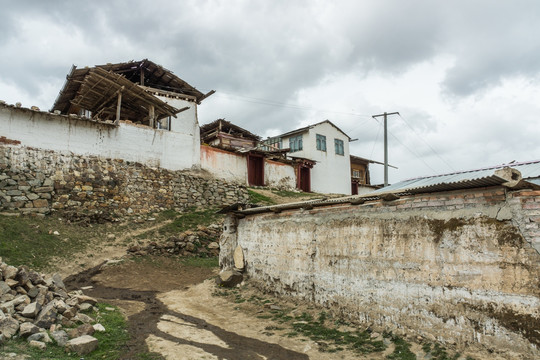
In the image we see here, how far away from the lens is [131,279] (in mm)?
11953

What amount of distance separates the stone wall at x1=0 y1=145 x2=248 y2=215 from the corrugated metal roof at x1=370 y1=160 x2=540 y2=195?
1206 centimetres

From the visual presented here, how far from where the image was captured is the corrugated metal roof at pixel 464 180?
17.7ft

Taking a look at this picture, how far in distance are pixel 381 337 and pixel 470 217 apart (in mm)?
2672

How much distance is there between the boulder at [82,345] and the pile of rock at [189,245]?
849 centimetres

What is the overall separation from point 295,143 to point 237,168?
9.54 meters

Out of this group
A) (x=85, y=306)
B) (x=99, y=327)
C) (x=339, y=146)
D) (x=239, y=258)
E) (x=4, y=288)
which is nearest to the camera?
(x=4, y=288)

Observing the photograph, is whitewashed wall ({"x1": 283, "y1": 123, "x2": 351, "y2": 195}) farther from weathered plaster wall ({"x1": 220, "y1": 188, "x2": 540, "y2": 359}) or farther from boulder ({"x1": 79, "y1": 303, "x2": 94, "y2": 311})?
boulder ({"x1": 79, "y1": 303, "x2": 94, "y2": 311})

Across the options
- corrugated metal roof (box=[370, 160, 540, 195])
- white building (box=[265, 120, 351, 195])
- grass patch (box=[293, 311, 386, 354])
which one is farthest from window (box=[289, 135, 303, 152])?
grass patch (box=[293, 311, 386, 354])

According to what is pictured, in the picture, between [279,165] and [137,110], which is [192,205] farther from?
[279,165]

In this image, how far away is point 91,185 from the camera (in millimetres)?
16797

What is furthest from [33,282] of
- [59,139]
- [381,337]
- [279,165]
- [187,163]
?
[279,165]

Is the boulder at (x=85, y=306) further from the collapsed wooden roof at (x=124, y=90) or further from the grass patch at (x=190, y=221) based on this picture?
the collapsed wooden roof at (x=124, y=90)

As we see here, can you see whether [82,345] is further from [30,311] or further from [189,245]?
[189,245]

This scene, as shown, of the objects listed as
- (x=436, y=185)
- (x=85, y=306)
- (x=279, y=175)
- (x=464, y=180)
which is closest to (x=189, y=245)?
(x=85, y=306)
